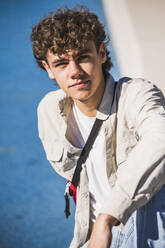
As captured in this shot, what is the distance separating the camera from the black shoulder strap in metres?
1.76

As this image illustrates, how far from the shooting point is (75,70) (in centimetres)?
173

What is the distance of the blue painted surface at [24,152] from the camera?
9.49 feet

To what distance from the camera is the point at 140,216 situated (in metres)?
1.33

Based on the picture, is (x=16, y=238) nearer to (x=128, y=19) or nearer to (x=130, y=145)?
(x=130, y=145)

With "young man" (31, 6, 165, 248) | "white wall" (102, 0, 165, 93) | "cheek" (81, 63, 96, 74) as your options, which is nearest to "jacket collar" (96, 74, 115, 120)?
"young man" (31, 6, 165, 248)

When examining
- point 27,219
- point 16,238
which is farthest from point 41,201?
point 16,238

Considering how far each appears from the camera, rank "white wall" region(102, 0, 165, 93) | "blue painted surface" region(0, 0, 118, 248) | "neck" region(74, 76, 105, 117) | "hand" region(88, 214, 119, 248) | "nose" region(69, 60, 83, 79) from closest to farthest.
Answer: "hand" region(88, 214, 119, 248) → "nose" region(69, 60, 83, 79) → "neck" region(74, 76, 105, 117) → "blue painted surface" region(0, 0, 118, 248) → "white wall" region(102, 0, 165, 93)

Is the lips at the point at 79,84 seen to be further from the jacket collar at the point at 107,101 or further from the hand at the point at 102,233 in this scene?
the hand at the point at 102,233

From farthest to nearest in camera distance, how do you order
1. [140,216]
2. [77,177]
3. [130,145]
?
1. [77,177]
2. [130,145]
3. [140,216]

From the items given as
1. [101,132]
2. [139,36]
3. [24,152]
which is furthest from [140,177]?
[139,36]

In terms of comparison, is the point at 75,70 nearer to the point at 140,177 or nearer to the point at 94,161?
the point at 94,161

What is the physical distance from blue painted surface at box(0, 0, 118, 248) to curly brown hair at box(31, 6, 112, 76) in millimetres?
652

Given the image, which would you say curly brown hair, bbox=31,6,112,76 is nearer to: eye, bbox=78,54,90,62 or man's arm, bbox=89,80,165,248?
eye, bbox=78,54,90,62

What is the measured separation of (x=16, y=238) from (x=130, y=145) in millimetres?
1736
